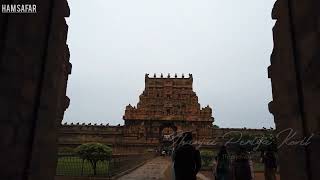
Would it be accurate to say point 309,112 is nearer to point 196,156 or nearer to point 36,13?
point 196,156

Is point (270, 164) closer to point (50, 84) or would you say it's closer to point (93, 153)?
point (50, 84)

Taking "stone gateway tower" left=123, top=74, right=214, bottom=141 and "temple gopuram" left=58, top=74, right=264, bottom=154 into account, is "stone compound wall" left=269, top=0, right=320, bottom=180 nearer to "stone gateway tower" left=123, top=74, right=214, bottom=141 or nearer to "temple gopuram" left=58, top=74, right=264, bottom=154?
"temple gopuram" left=58, top=74, right=264, bottom=154

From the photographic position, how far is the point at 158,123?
53469 mm

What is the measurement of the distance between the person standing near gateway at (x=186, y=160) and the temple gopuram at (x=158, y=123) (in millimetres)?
41693

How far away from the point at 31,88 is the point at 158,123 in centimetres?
5061

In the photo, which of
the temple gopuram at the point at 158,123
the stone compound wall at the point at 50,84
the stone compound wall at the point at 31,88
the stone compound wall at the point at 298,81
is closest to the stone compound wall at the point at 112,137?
the temple gopuram at the point at 158,123

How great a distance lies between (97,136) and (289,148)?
48.8 metres

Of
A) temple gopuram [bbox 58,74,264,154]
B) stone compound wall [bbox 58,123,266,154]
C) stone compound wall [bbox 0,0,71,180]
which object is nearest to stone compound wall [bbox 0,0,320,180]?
stone compound wall [bbox 0,0,71,180]

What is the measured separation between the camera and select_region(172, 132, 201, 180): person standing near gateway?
4996 mm

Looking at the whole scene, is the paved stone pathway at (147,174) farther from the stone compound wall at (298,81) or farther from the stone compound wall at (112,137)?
the stone compound wall at (112,137)

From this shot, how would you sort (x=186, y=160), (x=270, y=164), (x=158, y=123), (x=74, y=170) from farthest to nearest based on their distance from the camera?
(x=158, y=123)
(x=74, y=170)
(x=270, y=164)
(x=186, y=160)

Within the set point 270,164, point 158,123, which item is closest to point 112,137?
point 158,123

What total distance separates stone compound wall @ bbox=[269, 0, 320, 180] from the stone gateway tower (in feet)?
151

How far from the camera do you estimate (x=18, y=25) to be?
9.58 ft
